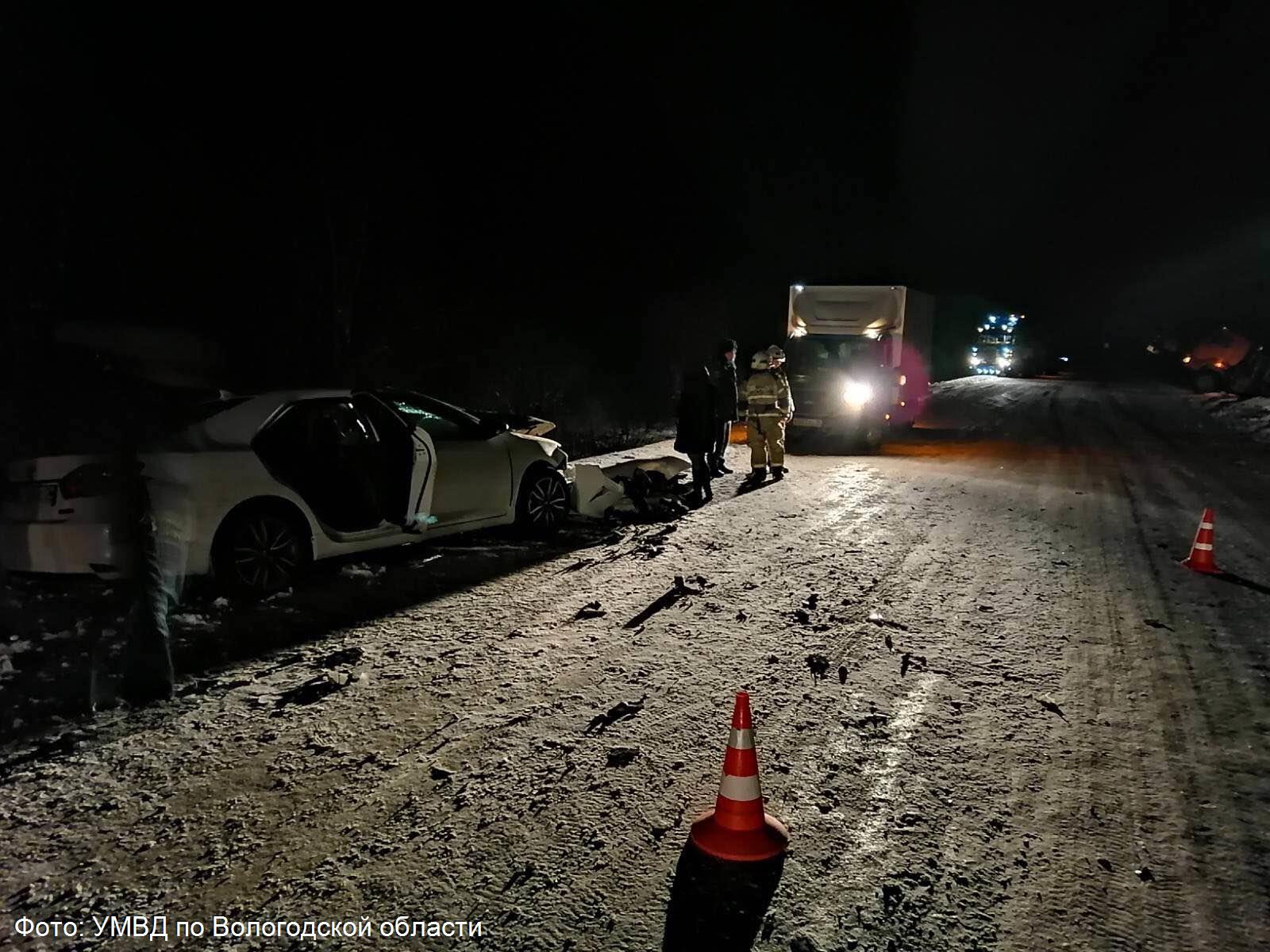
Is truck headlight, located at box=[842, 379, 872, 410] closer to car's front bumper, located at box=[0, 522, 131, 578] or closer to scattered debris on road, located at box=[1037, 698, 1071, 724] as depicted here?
scattered debris on road, located at box=[1037, 698, 1071, 724]

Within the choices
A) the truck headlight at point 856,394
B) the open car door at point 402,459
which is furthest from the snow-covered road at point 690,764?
the truck headlight at point 856,394

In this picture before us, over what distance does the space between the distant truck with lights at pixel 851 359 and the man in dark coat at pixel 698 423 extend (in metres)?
5.70

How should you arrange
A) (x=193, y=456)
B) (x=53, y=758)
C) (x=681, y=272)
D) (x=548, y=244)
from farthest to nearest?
(x=681, y=272) → (x=548, y=244) → (x=193, y=456) → (x=53, y=758)

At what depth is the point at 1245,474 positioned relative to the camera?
43.8ft

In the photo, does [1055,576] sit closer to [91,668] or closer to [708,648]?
[708,648]

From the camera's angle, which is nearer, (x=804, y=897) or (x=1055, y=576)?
(x=804, y=897)

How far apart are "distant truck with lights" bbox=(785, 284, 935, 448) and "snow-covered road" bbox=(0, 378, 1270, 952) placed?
8.58 meters

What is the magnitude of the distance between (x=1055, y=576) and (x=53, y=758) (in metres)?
6.90

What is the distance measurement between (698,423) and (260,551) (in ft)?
18.4

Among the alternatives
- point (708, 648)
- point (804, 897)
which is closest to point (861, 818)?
point (804, 897)

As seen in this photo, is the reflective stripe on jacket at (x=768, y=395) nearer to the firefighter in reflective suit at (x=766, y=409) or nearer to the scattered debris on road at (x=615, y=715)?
the firefighter in reflective suit at (x=766, y=409)

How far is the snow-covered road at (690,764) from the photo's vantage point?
2924mm

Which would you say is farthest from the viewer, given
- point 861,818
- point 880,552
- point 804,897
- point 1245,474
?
point 1245,474

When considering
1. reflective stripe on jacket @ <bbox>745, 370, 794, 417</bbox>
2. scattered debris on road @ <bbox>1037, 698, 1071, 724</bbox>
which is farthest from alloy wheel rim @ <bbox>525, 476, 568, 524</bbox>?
scattered debris on road @ <bbox>1037, 698, 1071, 724</bbox>
